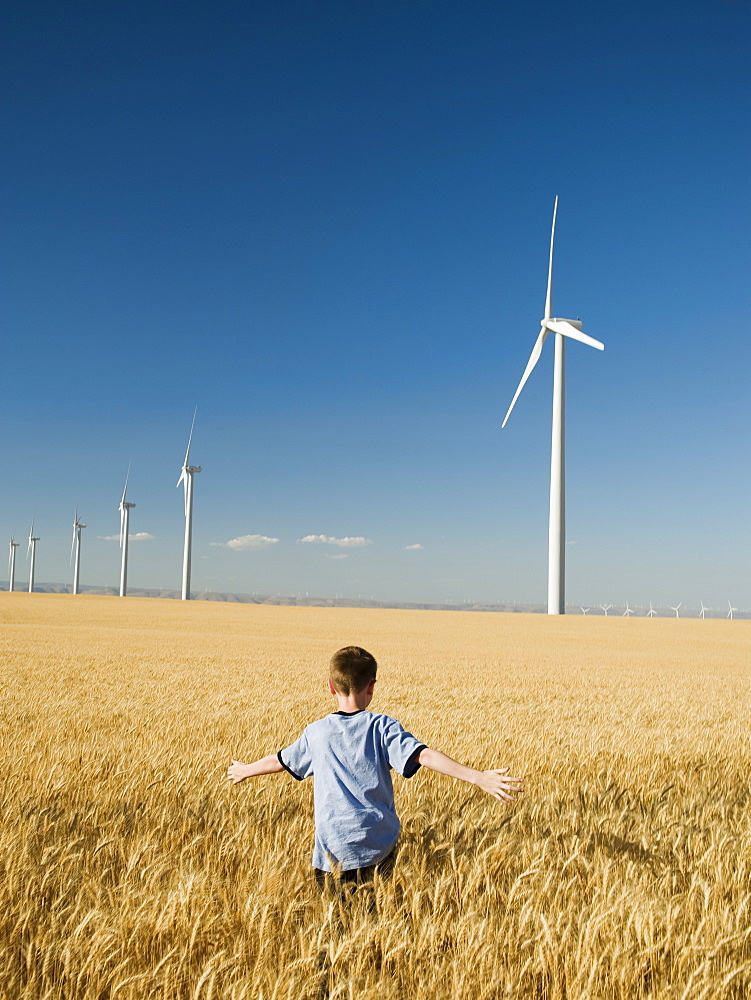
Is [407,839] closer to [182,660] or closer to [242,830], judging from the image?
[242,830]

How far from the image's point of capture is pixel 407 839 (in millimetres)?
6203

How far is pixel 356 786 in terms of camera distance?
471 centimetres

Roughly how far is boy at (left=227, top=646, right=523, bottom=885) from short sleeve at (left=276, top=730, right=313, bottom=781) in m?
0.08

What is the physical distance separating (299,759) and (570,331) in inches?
→ 3230

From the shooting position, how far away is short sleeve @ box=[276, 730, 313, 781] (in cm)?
497

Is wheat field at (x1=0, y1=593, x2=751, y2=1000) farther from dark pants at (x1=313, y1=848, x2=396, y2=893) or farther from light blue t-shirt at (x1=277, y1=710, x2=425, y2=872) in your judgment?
light blue t-shirt at (x1=277, y1=710, x2=425, y2=872)

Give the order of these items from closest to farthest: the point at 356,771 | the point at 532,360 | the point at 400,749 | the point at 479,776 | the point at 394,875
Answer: the point at 479,776, the point at 400,749, the point at 356,771, the point at 394,875, the point at 532,360

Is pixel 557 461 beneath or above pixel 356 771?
above

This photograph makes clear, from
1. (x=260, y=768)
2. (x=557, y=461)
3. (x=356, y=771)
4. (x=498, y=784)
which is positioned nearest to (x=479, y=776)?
(x=498, y=784)

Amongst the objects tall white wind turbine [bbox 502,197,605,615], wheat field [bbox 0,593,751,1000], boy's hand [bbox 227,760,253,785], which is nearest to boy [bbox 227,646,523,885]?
wheat field [bbox 0,593,751,1000]

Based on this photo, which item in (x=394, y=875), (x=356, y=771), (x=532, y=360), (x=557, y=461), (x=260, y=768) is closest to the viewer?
(x=356, y=771)

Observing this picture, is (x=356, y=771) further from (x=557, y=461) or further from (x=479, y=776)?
(x=557, y=461)

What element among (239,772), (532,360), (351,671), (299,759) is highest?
(532,360)

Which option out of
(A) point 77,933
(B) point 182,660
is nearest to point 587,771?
(A) point 77,933
